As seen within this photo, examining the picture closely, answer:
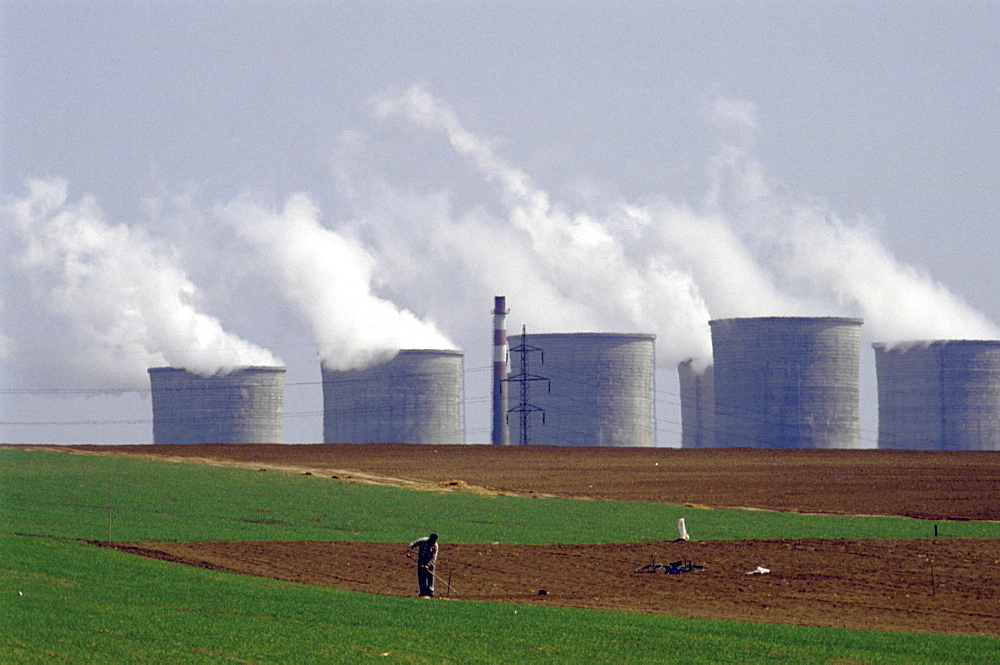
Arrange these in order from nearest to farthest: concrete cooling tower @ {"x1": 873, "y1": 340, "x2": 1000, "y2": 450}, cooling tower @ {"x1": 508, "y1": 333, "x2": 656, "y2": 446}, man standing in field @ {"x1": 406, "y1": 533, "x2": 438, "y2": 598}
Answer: man standing in field @ {"x1": 406, "y1": 533, "x2": 438, "y2": 598} → concrete cooling tower @ {"x1": 873, "y1": 340, "x2": 1000, "y2": 450} → cooling tower @ {"x1": 508, "y1": 333, "x2": 656, "y2": 446}

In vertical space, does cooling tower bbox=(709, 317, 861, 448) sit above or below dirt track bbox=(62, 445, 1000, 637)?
above

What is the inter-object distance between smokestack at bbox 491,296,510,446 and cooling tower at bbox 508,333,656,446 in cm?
112

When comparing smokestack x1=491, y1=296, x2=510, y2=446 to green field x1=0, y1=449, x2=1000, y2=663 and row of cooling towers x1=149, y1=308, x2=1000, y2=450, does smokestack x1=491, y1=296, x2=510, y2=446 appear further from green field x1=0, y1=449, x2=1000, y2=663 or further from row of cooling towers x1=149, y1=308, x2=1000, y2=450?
green field x1=0, y1=449, x2=1000, y2=663

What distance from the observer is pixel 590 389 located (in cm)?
7944

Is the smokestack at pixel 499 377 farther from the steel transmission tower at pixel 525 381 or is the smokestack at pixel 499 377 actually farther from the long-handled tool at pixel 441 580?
the long-handled tool at pixel 441 580

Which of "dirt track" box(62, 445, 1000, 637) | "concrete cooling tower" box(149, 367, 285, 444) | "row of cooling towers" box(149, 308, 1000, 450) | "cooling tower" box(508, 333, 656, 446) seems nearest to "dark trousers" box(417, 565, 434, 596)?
"dirt track" box(62, 445, 1000, 637)

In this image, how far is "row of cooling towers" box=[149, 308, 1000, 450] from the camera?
2965 inches

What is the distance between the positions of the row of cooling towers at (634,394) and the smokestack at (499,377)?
1.99 ft

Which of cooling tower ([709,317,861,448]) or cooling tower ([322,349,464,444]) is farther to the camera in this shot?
cooling tower ([322,349,464,444])

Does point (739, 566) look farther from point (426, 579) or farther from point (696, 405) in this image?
point (696, 405)

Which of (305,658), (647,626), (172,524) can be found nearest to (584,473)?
(172,524)

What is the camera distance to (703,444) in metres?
82.6

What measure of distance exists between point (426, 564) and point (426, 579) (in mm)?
336

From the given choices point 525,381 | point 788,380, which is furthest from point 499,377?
point 788,380
